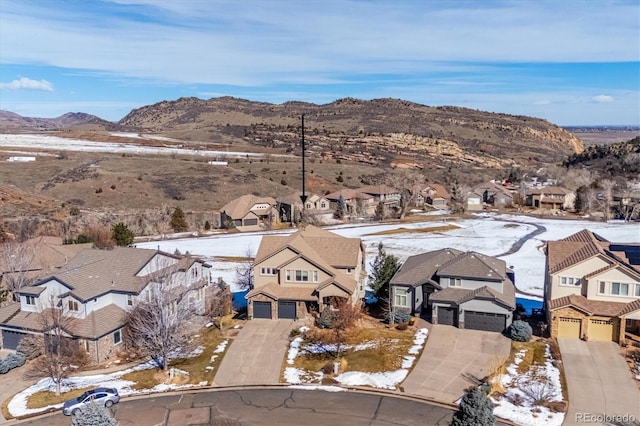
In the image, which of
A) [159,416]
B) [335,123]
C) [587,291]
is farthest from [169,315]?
[335,123]


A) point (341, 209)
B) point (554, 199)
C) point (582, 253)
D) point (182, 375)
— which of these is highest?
point (582, 253)

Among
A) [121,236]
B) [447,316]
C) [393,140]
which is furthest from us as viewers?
[393,140]

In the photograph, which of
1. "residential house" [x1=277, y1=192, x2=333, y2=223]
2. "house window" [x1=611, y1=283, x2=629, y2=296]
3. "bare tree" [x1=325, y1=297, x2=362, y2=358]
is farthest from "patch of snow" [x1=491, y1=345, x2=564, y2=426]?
"residential house" [x1=277, y1=192, x2=333, y2=223]

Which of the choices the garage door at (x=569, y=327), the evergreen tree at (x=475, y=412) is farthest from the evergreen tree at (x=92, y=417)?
the garage door at (x=569, y=327)

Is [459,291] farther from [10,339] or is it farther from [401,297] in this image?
[10,339]

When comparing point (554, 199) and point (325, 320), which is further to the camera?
point (554, 199)

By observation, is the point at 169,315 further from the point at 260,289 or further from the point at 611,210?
the point at 611,210

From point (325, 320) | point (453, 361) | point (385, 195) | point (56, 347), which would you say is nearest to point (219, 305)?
point (325, 320)
